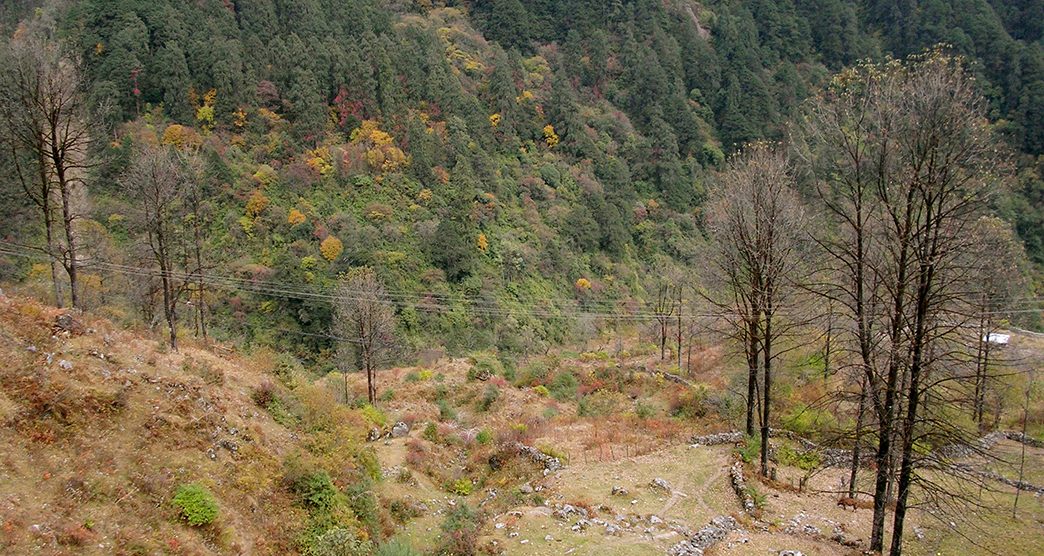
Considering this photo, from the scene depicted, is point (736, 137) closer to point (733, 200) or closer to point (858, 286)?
point (733, 200)

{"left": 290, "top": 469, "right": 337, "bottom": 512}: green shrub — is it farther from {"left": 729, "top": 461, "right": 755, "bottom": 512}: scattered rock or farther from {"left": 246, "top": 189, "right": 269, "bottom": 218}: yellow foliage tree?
{"left": 246, "top": 189, "right": 269, "bottom": 218}: yellow foliage tree

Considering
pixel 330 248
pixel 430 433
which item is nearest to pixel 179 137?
pixel 330 248

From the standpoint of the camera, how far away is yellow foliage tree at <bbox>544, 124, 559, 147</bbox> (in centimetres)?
5884

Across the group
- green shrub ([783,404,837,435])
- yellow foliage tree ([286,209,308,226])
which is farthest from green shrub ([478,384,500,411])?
yellow foliage tree ([286,209,308,226])

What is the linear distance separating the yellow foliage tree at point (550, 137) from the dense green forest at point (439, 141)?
1.21 feet

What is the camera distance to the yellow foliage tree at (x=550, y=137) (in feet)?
193

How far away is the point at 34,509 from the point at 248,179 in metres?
35.3

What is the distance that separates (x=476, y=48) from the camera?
64.9 metres

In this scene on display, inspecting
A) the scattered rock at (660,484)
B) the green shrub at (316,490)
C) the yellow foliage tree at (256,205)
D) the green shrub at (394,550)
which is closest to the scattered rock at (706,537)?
the scattered rock at (660,484)

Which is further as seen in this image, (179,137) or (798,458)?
(179,137)

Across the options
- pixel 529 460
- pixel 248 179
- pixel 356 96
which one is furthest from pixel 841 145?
pixel 356 96

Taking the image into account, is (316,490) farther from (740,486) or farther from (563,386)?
(563,386)

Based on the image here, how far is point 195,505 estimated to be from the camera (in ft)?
32.6

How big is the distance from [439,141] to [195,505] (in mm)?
41448
